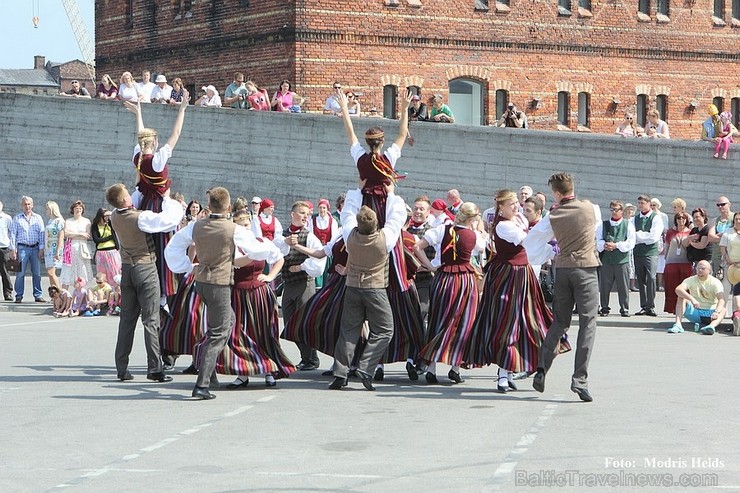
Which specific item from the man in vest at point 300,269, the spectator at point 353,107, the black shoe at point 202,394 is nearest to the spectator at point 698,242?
the man in vest at point 300,269

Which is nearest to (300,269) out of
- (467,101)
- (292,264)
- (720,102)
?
(292,264)

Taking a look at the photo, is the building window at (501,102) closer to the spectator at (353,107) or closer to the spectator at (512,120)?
the spectator at (512,120)

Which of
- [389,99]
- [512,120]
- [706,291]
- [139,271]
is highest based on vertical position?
[389,99]

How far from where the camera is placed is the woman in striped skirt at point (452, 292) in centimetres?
1243

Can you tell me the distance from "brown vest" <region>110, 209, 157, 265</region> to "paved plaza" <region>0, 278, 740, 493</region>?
112 centimetres

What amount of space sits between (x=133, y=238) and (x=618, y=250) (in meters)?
10.5

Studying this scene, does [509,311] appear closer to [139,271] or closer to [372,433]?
[372,433]

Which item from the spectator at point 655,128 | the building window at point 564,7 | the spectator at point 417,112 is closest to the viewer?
the spectator at point 417,112

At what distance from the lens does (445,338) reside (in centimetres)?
1245

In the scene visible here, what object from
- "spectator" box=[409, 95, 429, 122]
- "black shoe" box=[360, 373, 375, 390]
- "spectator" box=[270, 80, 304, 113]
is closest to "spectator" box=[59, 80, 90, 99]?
"spectator" box=[270, 80, 304, 113]

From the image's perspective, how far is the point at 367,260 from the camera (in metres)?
12.2

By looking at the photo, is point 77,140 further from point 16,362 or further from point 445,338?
point 445,338

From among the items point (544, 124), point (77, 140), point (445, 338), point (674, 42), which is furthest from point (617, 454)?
point (674, 42)

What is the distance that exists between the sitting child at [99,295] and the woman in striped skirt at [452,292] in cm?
925
